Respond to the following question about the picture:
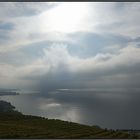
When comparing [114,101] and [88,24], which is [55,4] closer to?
[88,24]

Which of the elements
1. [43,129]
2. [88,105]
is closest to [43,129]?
[43,129]

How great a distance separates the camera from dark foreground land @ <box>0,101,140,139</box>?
4.67m

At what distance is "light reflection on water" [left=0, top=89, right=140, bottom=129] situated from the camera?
15.3ft

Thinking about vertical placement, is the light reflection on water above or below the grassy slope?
above

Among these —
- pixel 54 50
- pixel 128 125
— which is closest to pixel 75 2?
pixel 54 50

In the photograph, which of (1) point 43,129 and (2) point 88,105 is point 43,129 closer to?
(1) point 43,129

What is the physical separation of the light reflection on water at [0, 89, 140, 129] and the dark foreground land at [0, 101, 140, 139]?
61 millimetres

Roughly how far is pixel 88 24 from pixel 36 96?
934 millimetres

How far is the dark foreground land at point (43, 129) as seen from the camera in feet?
15.3

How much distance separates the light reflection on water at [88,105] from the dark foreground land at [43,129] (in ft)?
0.20

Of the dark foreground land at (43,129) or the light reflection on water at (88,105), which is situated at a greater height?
the light reflection on water at (88,105)

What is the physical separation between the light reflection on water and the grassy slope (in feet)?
0.21

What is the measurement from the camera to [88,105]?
469cm

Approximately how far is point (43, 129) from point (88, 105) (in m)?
0.54
